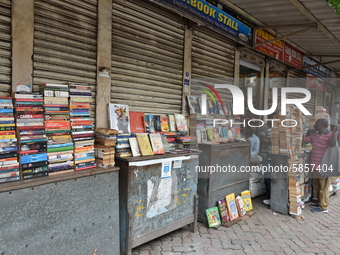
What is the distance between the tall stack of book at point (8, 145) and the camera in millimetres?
2432

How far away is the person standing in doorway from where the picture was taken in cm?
561

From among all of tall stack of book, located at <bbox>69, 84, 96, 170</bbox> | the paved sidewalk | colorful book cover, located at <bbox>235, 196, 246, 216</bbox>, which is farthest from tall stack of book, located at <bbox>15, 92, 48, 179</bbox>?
colorful book cover, located at <bbox>235, 196, 246, 216</bbox>

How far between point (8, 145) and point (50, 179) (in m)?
0.50

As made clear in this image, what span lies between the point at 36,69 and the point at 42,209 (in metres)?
1.68

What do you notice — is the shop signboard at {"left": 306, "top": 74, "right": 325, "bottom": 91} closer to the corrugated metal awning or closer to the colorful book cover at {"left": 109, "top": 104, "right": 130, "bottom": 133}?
the corrugated metal awning

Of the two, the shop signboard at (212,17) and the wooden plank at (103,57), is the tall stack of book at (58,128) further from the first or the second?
the shop signboard at (212,17)

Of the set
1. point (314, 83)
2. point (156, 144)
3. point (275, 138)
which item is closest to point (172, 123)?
→ point (156, 144)

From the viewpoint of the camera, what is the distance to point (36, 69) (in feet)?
10.4

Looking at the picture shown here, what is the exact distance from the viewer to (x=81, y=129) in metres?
3.06

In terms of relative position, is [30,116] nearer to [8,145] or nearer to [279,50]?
[8,145]

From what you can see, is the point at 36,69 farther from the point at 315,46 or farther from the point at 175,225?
the point at 315,46

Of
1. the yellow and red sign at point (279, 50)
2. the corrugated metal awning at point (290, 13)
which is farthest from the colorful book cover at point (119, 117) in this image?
the yellow and red sign at point (279, 50)

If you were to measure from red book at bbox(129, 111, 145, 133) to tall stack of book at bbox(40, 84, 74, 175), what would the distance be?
1307 millimetres

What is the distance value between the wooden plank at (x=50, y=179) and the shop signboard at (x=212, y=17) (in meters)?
2.52
